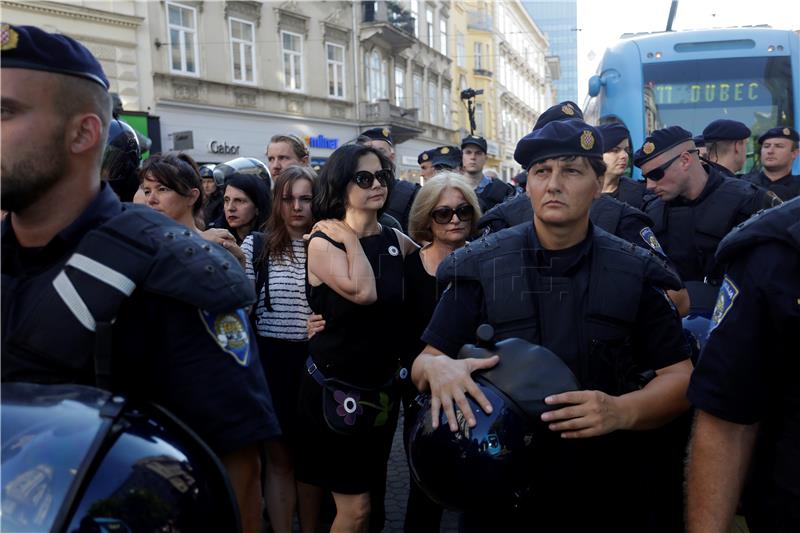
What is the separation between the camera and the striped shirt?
3.38 meters

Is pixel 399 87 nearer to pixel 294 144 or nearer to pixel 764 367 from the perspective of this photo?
pixel 294 144

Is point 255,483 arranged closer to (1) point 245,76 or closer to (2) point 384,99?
(1) point 245,76

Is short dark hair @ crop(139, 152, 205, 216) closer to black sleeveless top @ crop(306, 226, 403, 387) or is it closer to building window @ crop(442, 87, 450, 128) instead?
black sleeveless top @ crop(306, 226, 403, 387)

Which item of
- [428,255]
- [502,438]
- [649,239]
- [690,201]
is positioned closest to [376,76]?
[690,201]

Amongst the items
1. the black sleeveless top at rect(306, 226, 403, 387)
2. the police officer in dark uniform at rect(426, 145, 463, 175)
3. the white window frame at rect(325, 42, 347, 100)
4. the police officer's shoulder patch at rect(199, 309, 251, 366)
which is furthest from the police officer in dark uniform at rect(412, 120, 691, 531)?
the white window frame at rect(325, 42, 347, 100)

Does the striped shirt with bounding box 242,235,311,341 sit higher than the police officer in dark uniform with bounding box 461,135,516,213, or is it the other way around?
the police officer in dark uniform with bounding box 461,135,516,213

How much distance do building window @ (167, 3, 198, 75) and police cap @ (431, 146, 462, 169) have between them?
12629mm

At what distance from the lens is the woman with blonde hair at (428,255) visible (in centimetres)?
321

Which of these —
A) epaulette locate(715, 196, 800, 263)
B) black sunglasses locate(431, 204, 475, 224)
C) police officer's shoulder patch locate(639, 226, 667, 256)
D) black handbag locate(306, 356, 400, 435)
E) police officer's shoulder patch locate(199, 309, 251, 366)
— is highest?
black sunglasses locate(431, 204, 475, 224)

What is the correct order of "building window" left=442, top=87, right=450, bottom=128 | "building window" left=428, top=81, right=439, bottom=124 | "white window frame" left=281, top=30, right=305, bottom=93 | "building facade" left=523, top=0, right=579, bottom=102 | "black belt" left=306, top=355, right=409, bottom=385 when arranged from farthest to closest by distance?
"building facade" left=523, top=0, right=579, bottom=102 → "building window" left=442, top=87, right=450, bottom=128 → "building window" left=428, top=81, right=439, bottom=124 → "white window frame" left=281, top=30, right=305, bottom=93 → "black belt" left=306, top=355, right=409, bottom=385

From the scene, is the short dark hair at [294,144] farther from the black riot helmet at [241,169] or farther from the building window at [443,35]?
the building window at [443,35]

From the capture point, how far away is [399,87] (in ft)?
93.1

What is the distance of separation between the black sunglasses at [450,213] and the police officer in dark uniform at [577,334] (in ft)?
4.24

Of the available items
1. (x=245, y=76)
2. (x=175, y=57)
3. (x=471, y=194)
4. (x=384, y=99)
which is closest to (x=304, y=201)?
(x=471, y=194)
